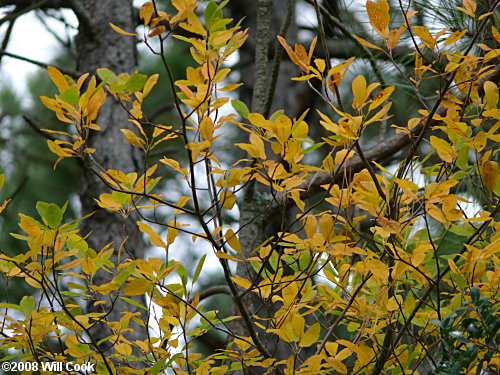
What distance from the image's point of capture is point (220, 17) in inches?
29.5

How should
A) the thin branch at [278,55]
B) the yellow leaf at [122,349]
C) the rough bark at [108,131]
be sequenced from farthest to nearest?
the rough bark at [108,131] → the thin branch at [278,55] → the yellow leaf at [122,349]

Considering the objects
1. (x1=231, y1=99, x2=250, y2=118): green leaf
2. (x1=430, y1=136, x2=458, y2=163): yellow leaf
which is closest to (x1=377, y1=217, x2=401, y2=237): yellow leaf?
(x1=430, y1=136, x2=458, y2=163): yellow leaf

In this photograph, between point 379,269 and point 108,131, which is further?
point 108,131

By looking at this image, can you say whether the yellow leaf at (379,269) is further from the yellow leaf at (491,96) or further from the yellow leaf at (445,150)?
the yellow leaf at (491,96)

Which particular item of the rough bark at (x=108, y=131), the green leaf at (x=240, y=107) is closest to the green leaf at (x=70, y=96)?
the green leaf at (x=240, y=107)

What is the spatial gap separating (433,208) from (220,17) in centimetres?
38

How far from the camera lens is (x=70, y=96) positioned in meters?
0.72

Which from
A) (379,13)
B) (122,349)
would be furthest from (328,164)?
(122,349)

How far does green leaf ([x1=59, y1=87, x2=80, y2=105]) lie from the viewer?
714 mm

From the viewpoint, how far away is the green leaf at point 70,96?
2.34ft

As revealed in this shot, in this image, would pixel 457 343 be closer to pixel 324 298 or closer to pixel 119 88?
pixel 324 298

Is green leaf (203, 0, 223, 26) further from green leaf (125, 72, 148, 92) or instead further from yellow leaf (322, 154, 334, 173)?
yellow leaf (322, 154, 334, 173)

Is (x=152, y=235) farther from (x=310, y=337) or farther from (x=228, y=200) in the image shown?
(x=310, y=337)

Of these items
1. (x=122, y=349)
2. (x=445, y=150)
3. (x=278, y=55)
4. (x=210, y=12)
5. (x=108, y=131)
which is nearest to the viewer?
(x=210, y=12)
